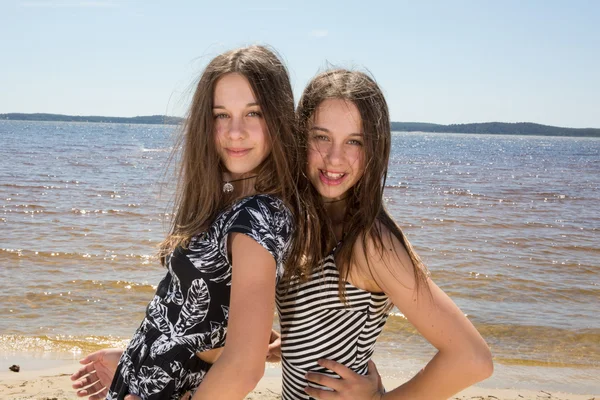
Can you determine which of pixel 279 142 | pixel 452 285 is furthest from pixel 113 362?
pixel 452 285

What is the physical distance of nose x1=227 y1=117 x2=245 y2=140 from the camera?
2248mm

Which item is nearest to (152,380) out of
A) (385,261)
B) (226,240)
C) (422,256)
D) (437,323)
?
(226,240)

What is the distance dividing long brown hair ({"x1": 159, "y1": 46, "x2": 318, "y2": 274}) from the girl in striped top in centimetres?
11

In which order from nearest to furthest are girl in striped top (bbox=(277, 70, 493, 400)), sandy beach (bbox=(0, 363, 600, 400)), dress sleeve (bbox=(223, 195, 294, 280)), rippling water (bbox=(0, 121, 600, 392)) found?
dress sleeve (bbox=(223, 195, 294, 280)), girl in striped top (bbox=(277, 70, 493, 400)), sandy beach (bbox=(0, 363, 600, 400)), rippling water (bbox=(0, 121, 600, 392))

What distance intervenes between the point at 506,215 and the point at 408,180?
37.1ft

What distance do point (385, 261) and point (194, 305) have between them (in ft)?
2.11

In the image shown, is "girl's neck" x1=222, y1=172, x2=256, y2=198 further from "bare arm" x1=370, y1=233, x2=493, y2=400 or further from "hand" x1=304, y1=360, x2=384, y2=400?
"hand" x1=304, y1=360, x2=384, y2=400

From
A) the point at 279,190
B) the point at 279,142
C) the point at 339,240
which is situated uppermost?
the point at 279,142

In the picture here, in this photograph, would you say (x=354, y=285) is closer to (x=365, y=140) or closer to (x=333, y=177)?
(x=333, y=177)

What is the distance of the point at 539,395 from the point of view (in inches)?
210

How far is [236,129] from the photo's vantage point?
2258mm

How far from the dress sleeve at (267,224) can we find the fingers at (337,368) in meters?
0.41

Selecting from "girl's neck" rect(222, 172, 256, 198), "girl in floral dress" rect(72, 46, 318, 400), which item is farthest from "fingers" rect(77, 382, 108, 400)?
"girl's neck" rect(222, 172, 256, 198)

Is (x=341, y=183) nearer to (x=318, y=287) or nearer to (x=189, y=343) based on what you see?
(x=318, y=287)
